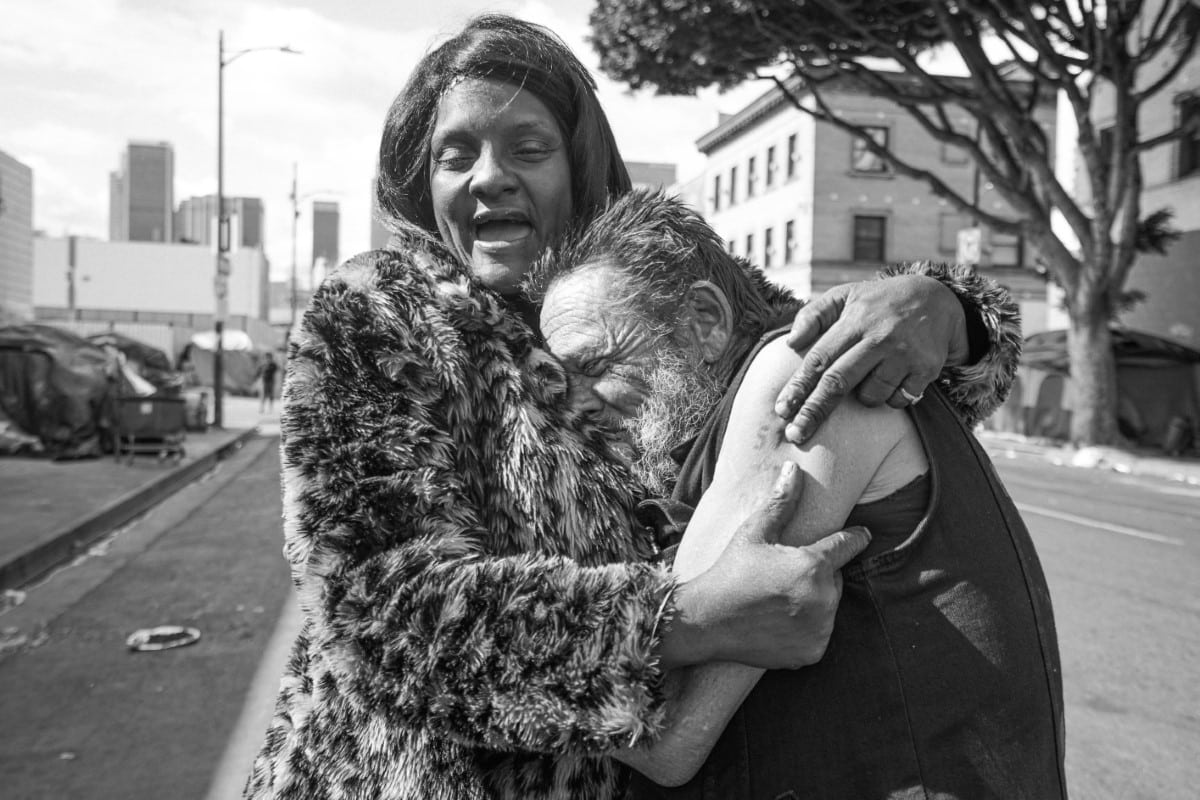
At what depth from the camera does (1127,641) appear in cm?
564

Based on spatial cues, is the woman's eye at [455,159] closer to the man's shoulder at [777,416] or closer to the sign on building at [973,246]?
the man's shoulder at [777,416]

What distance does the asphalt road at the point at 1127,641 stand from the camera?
3945 mm

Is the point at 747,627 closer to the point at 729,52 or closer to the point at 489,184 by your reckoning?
the point at 489,184

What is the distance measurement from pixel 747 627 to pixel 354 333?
2.33 ft

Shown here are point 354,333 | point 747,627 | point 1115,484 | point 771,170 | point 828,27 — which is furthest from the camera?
point 771,170

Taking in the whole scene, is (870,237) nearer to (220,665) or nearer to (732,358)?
(220,665)

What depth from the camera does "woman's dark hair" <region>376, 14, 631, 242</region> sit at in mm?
1844

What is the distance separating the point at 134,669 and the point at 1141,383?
21067mm

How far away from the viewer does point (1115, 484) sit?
14781 millimetres

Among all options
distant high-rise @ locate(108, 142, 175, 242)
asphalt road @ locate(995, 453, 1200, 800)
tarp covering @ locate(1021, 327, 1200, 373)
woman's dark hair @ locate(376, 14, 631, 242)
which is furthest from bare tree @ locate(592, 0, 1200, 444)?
distant high-rise @ locate(108, 142, 175, 242)

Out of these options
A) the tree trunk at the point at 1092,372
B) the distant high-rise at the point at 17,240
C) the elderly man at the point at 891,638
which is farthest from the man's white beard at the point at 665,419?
the distant high-rise at the point at 17,240

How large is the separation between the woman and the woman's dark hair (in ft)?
1.02

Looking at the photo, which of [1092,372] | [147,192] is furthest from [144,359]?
[147,192]

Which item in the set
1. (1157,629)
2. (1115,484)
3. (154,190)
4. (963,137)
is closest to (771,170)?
(963,137)
